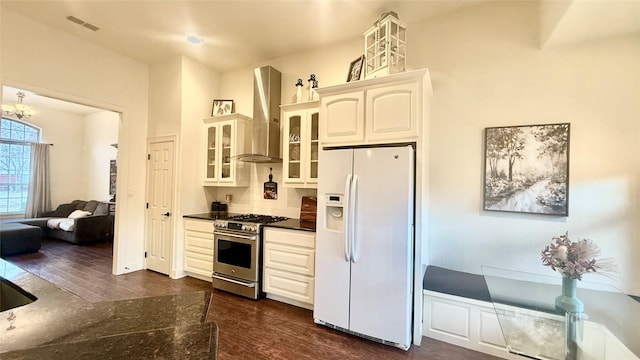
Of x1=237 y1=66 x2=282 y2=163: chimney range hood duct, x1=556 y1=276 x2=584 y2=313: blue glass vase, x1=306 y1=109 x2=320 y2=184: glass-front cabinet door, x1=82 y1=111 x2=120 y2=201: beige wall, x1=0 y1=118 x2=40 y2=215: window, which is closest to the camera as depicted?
x1=556 y1=276 x2=584 y2=313: blue glass vase

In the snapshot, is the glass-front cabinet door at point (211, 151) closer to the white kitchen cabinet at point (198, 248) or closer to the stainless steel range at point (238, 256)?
the white kitchen cabinet at point (198, 248)

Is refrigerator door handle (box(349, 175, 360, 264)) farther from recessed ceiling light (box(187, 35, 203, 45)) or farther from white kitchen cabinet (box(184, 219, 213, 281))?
recessed ceiling light (box(187, 35, 203, 45))

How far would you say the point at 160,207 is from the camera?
4.14m

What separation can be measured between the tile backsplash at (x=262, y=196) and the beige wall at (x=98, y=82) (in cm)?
119

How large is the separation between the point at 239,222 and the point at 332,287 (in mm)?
1434

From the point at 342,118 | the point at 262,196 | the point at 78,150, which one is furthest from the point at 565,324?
the point at 78,150

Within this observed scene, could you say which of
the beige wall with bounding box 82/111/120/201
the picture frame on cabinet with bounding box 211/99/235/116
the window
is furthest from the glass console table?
the window

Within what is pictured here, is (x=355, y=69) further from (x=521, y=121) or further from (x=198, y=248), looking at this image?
(x=198, y=248)

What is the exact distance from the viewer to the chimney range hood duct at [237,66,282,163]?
12.2 ft

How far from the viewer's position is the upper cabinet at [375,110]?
7.83 ft

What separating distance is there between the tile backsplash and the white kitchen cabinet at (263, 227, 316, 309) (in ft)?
2.32

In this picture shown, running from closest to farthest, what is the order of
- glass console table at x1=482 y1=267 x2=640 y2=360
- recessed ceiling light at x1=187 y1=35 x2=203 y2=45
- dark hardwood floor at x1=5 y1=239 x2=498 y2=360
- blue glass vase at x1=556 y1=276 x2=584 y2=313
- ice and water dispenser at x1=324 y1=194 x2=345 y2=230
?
1. glass console table at x1=482 y1=267 x2=640 y2=360
2. blue glass vase at x1=556 y1=276 x2=584 y2=313
3. dark hardwood floor at x1=5 y1=239 x2=498 y2=360
4. ice and water dispenser at x1=324 y1=194 x2=345 y2=230
5. recessed ceiling light at x1=187 y1=35 x2=203 y2=45

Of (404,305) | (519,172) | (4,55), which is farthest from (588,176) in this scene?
(4,55)

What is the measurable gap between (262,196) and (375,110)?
7.41 feet
